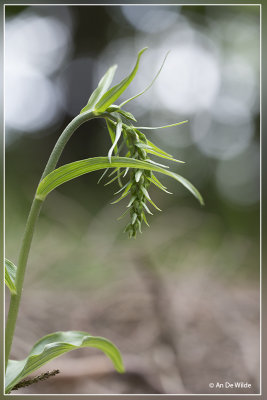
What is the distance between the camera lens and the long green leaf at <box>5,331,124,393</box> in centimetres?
104

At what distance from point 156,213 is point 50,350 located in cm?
231

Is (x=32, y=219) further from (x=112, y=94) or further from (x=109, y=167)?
(x=112, y=94)

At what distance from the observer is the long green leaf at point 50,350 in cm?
104

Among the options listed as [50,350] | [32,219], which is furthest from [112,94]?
[50,350]

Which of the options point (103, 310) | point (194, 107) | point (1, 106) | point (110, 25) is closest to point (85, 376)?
point (103, 310)

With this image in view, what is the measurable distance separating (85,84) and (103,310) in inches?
58.9

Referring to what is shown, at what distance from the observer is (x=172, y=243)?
2910mm

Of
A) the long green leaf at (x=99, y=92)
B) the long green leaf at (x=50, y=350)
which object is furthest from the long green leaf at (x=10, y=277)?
the long green leaf at (x=99, y=92)

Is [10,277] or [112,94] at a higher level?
[112,94]

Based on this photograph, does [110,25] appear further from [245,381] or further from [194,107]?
[245,381]

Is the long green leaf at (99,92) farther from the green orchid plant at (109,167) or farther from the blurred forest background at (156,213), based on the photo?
the blurred forest background at (156,213)

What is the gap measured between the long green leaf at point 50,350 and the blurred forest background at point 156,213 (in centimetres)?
53

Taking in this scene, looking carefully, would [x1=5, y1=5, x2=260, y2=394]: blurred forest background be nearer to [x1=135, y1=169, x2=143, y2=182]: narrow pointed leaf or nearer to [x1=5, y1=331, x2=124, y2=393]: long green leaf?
[x1=5, y1=331, x2=124, y2=393]: long green leaf

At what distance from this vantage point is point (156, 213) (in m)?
3.31
